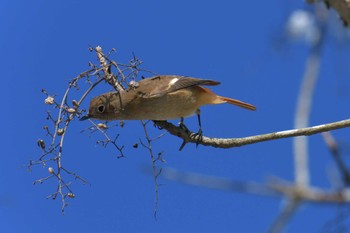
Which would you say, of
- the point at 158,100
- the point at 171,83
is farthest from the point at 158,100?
the point at 171,83

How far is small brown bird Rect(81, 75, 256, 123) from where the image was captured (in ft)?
16.7

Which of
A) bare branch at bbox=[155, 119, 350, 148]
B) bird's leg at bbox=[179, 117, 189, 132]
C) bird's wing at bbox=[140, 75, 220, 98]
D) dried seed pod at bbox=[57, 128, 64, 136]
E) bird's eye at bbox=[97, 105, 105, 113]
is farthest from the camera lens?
bird's wing at bbox=[140, 75, 220, 98]

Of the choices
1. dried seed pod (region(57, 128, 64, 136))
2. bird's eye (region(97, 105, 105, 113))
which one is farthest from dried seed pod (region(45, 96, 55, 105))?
bird's eye (region(97, 105, 105, 113))

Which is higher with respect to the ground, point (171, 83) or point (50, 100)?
point (171, 83)

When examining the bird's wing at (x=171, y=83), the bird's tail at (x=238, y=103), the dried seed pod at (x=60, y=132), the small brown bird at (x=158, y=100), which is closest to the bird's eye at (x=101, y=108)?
the small brown bird at (x=158, y=100)

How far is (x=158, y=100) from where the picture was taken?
5441 millimetres

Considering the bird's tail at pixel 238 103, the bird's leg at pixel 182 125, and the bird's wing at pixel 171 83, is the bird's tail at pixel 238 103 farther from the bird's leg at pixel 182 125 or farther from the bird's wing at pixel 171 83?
the bird's leg at pixel 182 125

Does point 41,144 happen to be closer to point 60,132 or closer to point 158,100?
point 60,132

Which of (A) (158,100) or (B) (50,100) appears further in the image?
(A) (158,100)

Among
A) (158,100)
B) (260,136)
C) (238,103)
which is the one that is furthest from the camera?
(238,103)

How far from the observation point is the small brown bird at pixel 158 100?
5.10 meters

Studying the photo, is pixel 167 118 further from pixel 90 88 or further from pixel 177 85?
pixel 90 88

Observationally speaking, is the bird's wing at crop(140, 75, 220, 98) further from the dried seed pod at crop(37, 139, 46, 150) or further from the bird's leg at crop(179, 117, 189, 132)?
the dried seed pod at crop(37, 139, 46, 150)

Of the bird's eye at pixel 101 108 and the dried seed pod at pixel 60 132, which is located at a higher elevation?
the bird's eye at pixel 101 108
